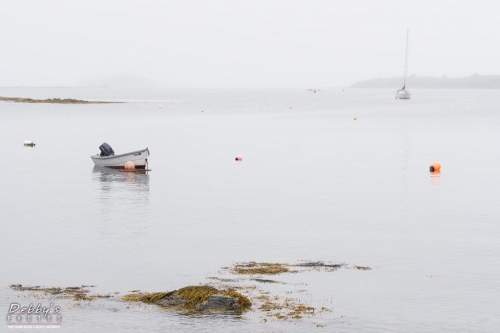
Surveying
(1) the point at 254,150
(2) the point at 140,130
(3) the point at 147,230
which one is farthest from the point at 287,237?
(2) the point at 140,130

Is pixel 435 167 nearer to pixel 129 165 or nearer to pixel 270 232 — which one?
pixel 129 165

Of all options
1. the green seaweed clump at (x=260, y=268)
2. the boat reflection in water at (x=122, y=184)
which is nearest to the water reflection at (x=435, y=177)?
the boat reflection in water at (x=122, y=184)

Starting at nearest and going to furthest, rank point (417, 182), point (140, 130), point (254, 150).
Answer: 1. point (417, 182)
2. point (254, 150)
3. point (140, 130)

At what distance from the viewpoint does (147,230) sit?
1394 inches

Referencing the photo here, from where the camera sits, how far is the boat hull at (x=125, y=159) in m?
59.6

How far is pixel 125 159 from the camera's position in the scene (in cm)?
5997

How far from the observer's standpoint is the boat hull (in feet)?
195

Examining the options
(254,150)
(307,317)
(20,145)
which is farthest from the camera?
(20,145)

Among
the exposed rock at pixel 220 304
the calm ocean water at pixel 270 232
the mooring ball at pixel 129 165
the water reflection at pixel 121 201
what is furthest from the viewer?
the mooring ball at pixel 129 165

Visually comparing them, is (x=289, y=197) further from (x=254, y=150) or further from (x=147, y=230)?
(x=254, y=150)

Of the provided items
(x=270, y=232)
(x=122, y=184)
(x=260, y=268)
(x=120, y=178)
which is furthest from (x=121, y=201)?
(x=260, y=268)

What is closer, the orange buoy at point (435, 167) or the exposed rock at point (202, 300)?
the exposed rock at point (202, 300)

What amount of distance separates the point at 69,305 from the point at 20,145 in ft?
215

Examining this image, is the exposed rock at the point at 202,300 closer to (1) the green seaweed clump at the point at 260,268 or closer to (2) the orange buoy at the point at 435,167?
(1) the green seaweed clump at the point at 260,268
